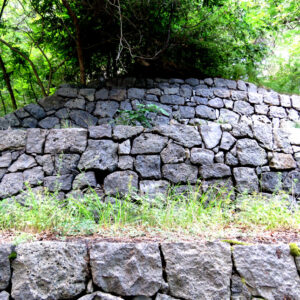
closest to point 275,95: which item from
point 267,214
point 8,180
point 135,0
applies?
point 135,0

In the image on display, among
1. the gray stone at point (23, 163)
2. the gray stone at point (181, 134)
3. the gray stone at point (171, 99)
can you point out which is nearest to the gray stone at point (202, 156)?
the gray stone at point (181, 134)

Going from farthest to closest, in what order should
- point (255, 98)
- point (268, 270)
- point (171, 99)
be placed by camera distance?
point (255, 98) < point (171, 99) < point (268, 270)

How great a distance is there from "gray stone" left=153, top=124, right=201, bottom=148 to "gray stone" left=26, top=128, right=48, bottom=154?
5.41 ft

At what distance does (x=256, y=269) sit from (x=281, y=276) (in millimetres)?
195

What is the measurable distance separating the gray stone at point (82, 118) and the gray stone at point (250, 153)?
118 inches

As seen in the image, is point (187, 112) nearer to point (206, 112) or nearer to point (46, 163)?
point (206, 112)

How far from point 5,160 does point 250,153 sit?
3.59 meters

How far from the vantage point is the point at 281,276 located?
2.11 meters

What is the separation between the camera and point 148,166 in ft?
12.7

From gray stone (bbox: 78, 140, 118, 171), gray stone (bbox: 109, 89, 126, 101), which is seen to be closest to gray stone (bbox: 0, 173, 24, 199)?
gray stone (bbox: 78, 140, 118, 171)

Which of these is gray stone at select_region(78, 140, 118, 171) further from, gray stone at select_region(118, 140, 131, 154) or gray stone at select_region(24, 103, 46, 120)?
gray stone at select_region(24, 103, 46, 120)

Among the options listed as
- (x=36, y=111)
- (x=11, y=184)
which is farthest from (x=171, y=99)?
(x=11, y=184)

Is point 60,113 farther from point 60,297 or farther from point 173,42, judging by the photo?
point 60,297

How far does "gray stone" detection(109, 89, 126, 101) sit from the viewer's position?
19.9 ft
